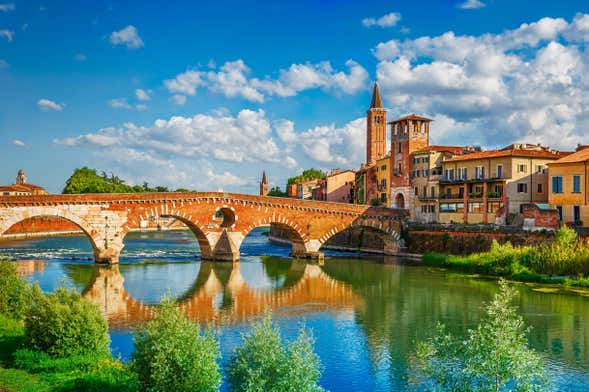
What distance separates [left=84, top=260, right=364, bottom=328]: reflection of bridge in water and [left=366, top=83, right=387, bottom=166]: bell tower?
4095cm

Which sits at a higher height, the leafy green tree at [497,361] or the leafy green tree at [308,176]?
the leafy green tree at [308,176]

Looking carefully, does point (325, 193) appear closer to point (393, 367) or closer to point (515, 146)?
point (515, 146)

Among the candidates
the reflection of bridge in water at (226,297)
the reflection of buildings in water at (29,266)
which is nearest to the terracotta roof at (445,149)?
the reflection of bridge in water at (226,297)

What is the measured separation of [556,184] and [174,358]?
115ft

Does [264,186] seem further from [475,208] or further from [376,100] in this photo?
[475,208]

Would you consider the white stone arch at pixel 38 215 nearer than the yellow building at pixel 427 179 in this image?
Yes

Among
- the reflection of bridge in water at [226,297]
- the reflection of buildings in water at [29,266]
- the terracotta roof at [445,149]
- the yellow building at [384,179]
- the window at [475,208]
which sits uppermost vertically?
the terracotta roof at [445,149]

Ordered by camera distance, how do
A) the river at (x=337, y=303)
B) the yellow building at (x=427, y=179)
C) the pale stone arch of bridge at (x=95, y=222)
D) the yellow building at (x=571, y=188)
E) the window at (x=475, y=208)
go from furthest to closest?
the yellow building at (x=427, y=179) → the window at (x=475, y=208) → the yellow building at (x=571, y=188) → the pale stone arch of bridge at (x=95, y=222) → the river at (x=337, y=303)

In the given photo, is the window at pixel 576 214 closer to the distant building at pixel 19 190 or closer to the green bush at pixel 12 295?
the green bush at pixel 12 295

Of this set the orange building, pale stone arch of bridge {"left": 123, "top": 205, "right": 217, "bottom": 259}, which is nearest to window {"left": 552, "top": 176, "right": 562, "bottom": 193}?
the orange building

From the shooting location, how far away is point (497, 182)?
44.8 m

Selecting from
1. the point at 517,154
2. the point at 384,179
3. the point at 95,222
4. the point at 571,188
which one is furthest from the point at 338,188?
the point at 95,222

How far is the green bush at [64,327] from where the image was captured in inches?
571

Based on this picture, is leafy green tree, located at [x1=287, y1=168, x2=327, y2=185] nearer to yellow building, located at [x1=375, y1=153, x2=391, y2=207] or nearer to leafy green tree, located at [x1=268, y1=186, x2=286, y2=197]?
leafy green tree, located at [x1=268, y1=186, x2=286, y2=197]
